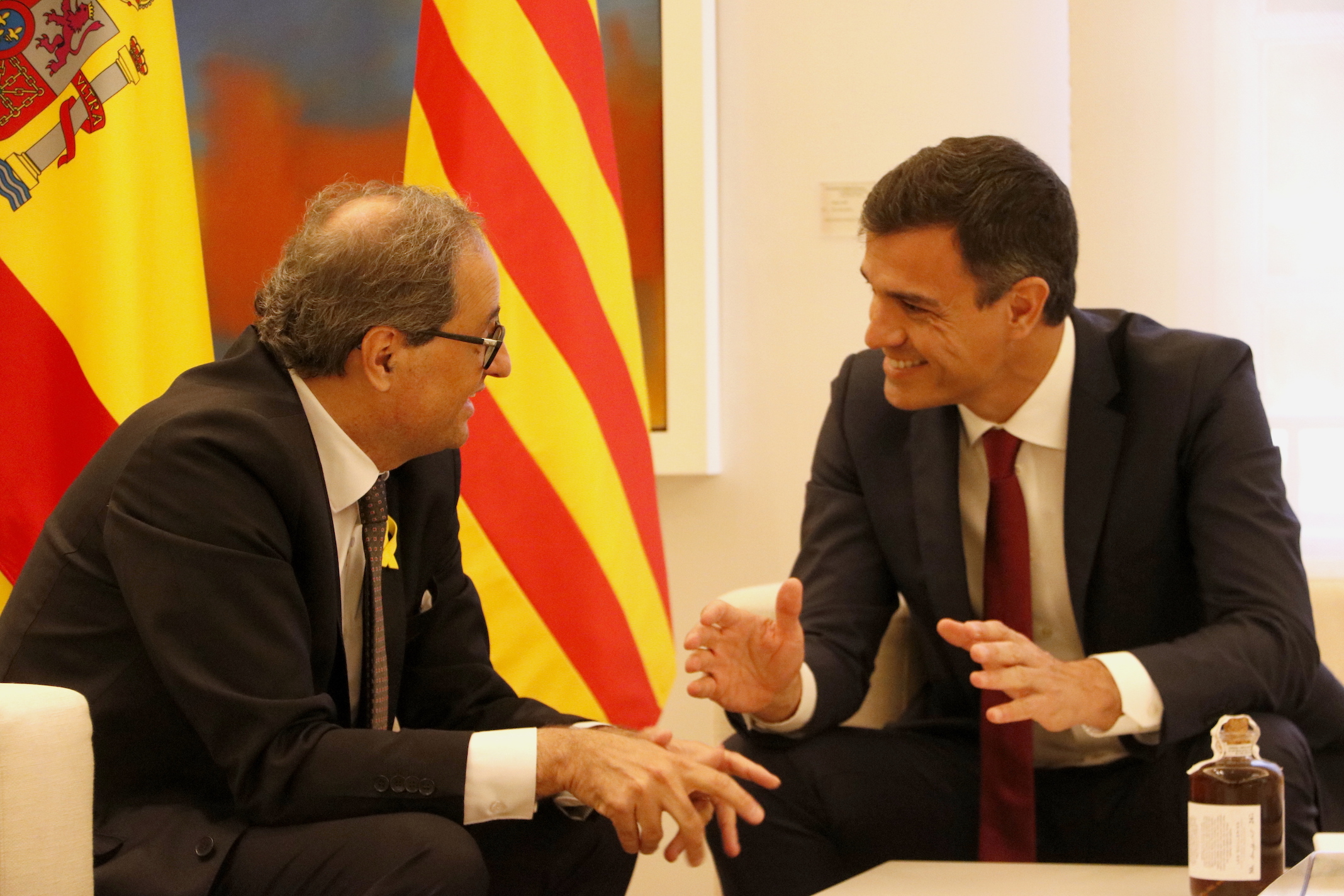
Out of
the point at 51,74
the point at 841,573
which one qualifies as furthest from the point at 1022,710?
the point at 51,74

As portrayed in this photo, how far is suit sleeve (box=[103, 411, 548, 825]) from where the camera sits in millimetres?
1418

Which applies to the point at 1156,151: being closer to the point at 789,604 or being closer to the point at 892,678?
the point at 892,678

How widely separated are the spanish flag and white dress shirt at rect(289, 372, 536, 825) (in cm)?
87

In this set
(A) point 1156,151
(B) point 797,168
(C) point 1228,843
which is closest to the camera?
(C) point 1228,843

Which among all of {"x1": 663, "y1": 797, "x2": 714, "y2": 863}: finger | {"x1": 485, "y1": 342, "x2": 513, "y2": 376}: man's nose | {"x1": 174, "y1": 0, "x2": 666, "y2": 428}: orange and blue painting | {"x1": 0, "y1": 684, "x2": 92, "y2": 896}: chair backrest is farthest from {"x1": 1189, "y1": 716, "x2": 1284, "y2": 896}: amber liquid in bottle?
{"x1": 174, "y1": 0, "x2": 666, "y2": 428}: orange and blue painting

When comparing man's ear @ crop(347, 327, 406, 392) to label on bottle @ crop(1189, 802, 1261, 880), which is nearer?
label on bottle @ crop(1189, 802, 1261, 880)

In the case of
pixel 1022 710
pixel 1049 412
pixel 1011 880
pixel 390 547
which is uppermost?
pixel 1049 412

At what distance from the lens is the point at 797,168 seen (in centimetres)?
303

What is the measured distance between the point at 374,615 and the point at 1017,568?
0.95m

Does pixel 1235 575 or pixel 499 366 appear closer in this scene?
pixel 499 366

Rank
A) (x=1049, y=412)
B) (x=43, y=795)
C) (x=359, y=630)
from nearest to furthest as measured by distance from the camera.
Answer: (x=43, y=795), (x=359, y=630), (x=1049, y=412)

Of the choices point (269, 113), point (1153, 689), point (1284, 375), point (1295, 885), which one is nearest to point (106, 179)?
point (269, 113)

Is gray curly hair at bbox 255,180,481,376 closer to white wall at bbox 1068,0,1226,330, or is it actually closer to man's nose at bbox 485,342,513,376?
man's nose at bbox 485,342,513,376

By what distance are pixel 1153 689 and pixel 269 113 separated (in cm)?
235
